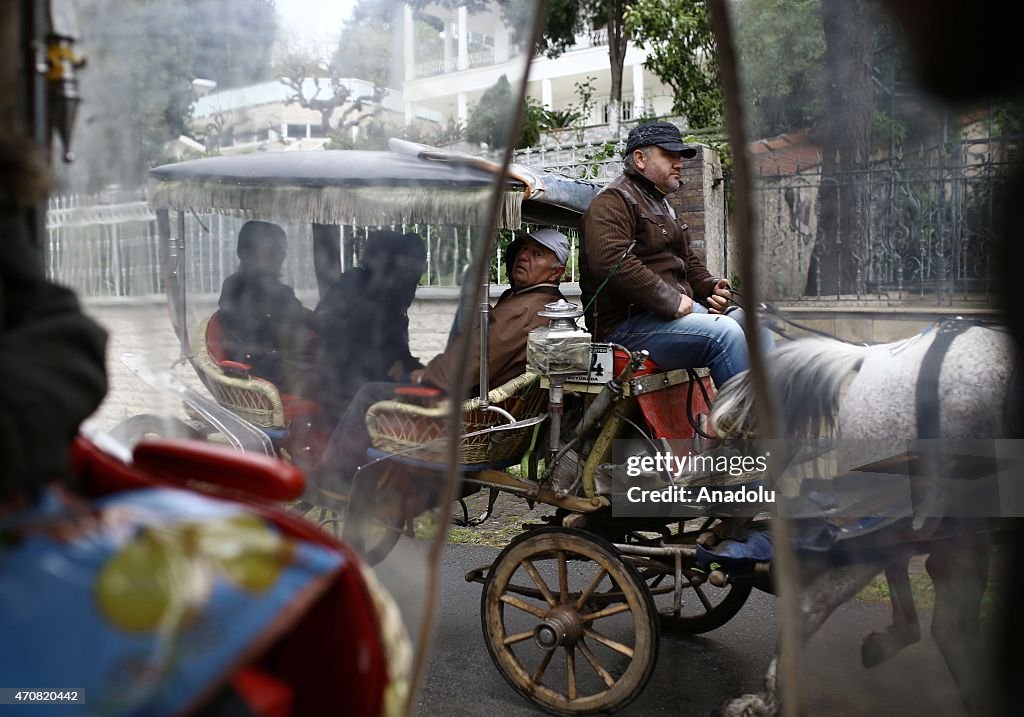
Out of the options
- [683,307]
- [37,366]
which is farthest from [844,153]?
[37,366]

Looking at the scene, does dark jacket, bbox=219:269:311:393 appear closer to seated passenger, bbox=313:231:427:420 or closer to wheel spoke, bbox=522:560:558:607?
seated passenger, bbox=313:231:427:420

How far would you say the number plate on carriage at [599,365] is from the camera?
131 inches

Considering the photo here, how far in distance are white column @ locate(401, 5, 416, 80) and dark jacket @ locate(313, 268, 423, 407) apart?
1.47 feet

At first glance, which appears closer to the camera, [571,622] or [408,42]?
[408,42]

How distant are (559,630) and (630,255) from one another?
1431mm

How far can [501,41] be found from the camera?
1.70m

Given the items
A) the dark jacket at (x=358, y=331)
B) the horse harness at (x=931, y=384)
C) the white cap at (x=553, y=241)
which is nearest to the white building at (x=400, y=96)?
the dark jacket at (x=358, y=331)

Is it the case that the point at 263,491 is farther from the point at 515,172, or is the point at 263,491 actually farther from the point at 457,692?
the point at 457,692

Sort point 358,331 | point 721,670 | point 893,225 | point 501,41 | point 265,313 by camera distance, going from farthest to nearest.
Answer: point 721,670, point 893,225, point 265,313, point 358,331, point 501,41

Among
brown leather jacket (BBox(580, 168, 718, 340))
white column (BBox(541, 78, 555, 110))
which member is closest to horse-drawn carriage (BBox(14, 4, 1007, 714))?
brown leather jacket (BBox(580, 168, 718, 340))

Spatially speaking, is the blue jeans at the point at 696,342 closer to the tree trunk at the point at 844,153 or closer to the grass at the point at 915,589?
the grass at the point at 915,589

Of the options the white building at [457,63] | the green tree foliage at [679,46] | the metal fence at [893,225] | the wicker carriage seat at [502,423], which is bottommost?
the wicker carriage seat at [502,423]

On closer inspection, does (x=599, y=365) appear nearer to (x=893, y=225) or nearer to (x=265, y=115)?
(x=893, y=225)

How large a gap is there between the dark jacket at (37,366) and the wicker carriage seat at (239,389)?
2.63 ft
